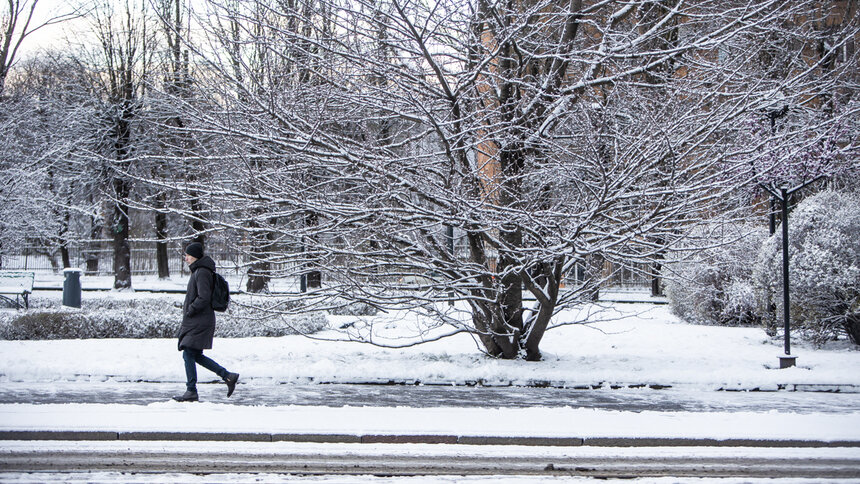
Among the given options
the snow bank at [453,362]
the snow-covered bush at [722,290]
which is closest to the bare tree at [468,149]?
the snow bank at [453,362]

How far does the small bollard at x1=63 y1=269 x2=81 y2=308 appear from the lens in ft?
65.3

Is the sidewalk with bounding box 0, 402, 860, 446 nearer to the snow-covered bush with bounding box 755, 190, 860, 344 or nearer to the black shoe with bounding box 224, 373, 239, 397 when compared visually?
the black shoe with bounding box 224, 373, 239, 397

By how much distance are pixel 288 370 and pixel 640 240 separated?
559 cm

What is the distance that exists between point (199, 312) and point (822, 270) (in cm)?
1101

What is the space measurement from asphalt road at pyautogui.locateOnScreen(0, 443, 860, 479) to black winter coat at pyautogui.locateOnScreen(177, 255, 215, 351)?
7.74ft

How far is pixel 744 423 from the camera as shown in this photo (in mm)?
7512

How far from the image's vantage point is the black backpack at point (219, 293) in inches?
362

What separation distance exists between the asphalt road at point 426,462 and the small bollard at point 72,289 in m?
14.7

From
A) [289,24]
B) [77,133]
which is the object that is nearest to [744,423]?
[289,24]

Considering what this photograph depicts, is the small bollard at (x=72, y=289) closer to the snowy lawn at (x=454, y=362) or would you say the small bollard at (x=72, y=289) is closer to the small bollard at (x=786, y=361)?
the snowy lawn at (x=454, y=362)

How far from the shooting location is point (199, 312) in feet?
29.7

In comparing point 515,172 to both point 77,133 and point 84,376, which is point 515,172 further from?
point 77,133

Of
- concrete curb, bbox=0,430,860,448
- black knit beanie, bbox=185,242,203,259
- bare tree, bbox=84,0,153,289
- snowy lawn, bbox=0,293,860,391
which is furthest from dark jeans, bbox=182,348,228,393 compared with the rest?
bare tree, bbox=84,0,153,289

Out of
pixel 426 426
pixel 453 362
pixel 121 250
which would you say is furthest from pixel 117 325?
pixel 121 250
